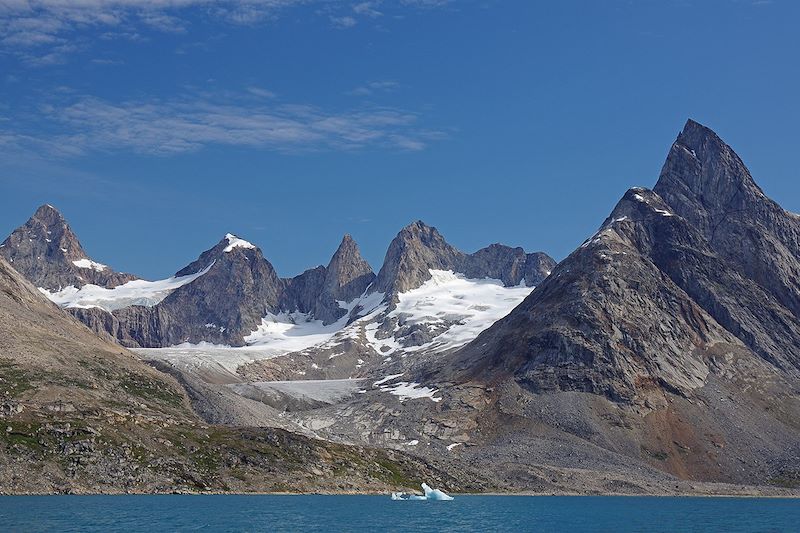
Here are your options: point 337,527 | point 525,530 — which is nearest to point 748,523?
point 525,530

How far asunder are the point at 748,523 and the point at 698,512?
31.2 m

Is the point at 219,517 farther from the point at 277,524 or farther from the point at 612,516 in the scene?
the point at 612,516

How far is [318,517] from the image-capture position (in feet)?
512

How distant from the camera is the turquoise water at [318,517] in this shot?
135125 millimetres

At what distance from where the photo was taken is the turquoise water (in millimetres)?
135125

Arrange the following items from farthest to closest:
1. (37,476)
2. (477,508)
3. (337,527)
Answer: (477,508), (37,476), (337,527)

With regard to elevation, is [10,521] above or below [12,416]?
below

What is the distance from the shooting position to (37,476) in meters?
182

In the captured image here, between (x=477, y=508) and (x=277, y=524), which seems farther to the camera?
(x=477, y=508)

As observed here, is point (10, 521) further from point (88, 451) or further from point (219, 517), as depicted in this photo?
point (88, 451)

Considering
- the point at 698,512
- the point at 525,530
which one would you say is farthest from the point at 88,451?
the point at 698,512

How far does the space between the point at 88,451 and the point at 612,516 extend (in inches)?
4021

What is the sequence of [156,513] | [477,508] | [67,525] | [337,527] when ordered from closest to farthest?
[67,525]
[337,527]
[156,513]
[477,508]

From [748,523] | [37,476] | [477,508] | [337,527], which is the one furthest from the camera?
[477,508]
